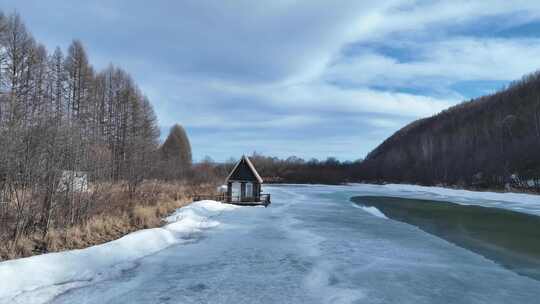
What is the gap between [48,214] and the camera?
9.19 metres

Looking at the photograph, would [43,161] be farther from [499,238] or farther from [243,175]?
[243,175]

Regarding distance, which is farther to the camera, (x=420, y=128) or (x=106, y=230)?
(x=420, y=128)

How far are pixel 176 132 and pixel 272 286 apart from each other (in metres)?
62.1

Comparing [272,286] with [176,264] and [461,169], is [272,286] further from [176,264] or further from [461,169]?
[461,169]

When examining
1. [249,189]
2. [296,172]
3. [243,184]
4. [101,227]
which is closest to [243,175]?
[243,184]

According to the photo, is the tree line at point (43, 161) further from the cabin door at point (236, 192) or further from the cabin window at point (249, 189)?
the cabin window at point (249, 189)

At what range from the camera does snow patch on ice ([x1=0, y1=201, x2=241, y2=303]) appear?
6.17 meters

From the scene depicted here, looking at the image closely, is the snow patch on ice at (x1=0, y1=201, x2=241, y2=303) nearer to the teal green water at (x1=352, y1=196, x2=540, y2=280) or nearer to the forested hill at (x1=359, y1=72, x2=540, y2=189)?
the teal green water at (x1=352, y1=196, x2=540, y2=280)

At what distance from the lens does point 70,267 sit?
753cm

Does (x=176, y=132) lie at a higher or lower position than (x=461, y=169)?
higher

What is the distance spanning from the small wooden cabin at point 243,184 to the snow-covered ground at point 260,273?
600 inches

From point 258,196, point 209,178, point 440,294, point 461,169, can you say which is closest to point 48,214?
point 440,294

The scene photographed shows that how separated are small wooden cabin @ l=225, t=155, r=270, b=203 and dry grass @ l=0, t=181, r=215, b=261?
10.8 meters

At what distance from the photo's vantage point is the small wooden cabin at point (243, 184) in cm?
2902
